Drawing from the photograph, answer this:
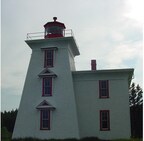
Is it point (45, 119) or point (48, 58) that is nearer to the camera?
point (45, 119)

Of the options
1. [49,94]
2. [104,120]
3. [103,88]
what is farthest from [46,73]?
[104,120]

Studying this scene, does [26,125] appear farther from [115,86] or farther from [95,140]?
[115,86]

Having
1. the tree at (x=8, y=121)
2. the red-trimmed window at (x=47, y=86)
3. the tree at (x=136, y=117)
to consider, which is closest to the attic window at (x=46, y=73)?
the red-trimmed window at (x=47, y=86)

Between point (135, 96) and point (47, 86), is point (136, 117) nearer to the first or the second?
point (135, 96)

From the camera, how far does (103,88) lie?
73.5 feet

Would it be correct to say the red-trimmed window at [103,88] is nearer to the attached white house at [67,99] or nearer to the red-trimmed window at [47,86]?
the attached white house at [67,99]

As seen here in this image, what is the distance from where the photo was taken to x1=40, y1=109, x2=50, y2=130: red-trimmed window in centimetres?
2144

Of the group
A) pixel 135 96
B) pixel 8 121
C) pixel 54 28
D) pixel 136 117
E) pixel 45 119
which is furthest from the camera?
pixel 135 96

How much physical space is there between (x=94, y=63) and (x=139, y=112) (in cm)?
1539

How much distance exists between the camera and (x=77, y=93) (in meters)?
22.7

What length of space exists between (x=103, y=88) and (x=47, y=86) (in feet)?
15.3

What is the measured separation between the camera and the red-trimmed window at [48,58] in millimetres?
22953

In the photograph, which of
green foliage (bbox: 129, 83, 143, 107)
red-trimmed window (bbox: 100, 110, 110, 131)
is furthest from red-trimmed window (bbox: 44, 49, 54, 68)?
green foliage (bbox: 129, 83, 143, 107)

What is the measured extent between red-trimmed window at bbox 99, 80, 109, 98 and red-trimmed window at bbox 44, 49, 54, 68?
4.53 m
